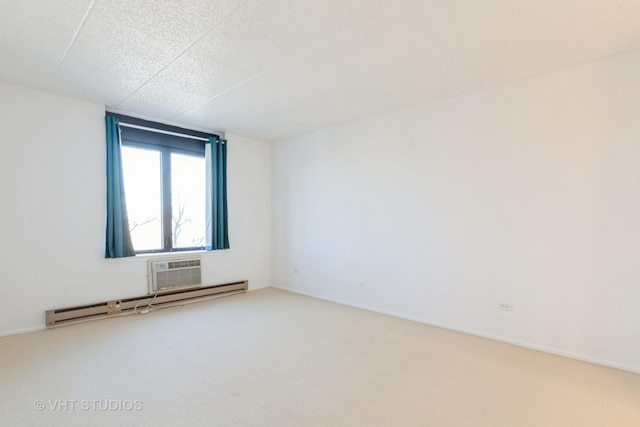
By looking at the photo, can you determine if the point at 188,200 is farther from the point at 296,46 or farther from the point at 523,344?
the point at 523,344

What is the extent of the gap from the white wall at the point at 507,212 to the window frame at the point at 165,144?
2.17 meters

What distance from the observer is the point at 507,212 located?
3209mm

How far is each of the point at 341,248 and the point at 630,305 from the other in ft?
10.1

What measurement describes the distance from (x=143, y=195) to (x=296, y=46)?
3141mm

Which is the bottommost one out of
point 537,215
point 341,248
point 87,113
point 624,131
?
point 341,248

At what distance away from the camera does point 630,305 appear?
2.60 meters

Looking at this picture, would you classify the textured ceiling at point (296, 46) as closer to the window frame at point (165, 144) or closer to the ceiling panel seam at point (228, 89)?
the ceiling panel seam at point (228, 89)

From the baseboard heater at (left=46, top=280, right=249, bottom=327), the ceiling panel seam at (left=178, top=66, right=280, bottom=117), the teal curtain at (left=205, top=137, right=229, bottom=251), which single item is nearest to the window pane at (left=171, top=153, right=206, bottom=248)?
Result: the teal curtain at (left=205, top=137, right=229, bottom=251)

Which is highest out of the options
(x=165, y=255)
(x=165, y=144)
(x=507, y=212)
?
(x=165, y=144)

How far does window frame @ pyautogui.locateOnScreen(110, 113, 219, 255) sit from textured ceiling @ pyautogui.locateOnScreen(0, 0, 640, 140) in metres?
0.56

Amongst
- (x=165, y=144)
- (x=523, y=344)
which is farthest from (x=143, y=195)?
(x=523, y=344)

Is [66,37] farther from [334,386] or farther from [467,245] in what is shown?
[467,245]

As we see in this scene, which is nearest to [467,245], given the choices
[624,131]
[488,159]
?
[488,159]

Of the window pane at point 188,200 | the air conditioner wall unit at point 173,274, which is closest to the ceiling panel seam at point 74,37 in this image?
the window pane at point 188,200
